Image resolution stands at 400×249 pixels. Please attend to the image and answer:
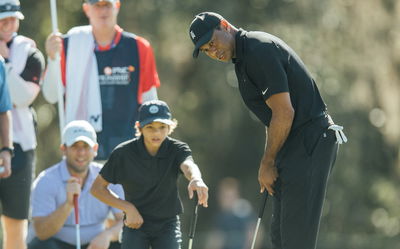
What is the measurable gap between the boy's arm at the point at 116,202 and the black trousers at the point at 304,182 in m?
1.07

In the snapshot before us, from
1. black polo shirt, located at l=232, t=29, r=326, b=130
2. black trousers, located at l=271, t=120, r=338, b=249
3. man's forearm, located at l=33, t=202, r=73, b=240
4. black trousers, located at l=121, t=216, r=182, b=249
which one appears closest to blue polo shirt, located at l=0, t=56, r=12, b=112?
man's forearm, located at l=33, t=202, r=73, b=240

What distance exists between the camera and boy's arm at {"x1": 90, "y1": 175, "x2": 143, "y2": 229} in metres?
7.98

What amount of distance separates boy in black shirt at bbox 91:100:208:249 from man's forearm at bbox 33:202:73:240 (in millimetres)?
700

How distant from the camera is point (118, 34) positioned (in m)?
9.38

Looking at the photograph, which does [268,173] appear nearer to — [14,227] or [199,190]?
[199,190]

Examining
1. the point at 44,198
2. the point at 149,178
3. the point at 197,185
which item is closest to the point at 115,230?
the point at 44,198

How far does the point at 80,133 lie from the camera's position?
347 inches

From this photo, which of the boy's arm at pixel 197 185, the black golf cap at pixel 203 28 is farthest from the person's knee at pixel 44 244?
the black golf cap at pixel 203 28

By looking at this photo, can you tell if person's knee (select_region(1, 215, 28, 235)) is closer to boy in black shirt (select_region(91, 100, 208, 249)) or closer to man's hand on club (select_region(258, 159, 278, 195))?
boy in black shirt (select_region(91, 100, 208, 249))

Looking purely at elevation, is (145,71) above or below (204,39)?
above

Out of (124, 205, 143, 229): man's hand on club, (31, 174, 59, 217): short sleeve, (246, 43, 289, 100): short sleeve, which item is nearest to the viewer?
(246, 43, 289, 100): short sleeve

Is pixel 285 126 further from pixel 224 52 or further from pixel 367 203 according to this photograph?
pixel 367 203

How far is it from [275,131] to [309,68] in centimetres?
1019

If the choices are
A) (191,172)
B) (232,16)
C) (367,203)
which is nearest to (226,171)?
(367,203)
